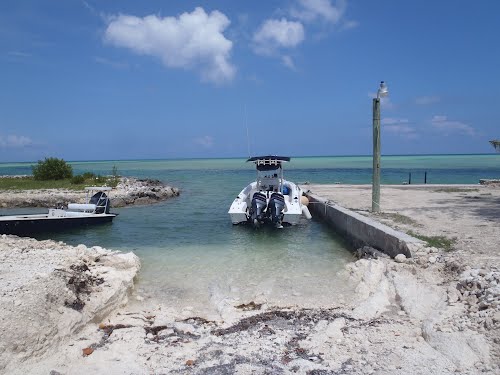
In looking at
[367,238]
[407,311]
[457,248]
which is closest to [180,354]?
[407,311]

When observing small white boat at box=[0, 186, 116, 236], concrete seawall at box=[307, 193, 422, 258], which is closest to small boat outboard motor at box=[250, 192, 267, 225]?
concrete seawall at box=[307, 193, 422, 258]

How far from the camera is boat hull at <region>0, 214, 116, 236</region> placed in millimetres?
14070

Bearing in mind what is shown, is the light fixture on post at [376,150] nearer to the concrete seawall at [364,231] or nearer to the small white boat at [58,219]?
the concrete seawall at [364,231]

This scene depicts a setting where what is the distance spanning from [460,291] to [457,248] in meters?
2.29

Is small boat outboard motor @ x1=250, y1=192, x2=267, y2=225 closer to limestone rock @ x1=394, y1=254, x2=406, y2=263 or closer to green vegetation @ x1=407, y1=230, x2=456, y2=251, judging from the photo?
green vegetation @ x1=407, y1=230, x2=456, y2=251

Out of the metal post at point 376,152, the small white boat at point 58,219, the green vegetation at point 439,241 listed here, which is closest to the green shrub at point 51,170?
the small white boat at point 58,219

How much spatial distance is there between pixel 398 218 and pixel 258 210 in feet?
16.0

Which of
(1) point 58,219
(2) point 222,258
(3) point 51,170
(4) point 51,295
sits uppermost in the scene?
(3) point 51,170

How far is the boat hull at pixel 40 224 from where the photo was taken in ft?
46.2

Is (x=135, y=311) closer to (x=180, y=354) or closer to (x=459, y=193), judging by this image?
(x=180, y=354)

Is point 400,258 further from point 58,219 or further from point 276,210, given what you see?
point 58,219

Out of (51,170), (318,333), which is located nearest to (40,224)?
(318,333)

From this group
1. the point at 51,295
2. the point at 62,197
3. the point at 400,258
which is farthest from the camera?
the point at 62,197

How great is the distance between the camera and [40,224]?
1456cm
